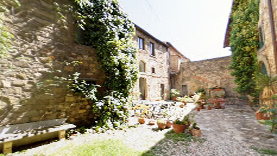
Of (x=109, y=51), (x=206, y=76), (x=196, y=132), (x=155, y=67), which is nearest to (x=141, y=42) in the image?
(x=155, y=67)

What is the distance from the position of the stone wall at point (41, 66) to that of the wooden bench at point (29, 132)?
20 cm

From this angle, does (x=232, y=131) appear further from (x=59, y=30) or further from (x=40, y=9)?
(x=40, y=9)

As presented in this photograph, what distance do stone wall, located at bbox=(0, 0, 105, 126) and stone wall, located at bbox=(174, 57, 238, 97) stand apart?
11153 millimetres

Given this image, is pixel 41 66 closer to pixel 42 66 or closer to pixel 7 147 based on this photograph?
pixel 42 66

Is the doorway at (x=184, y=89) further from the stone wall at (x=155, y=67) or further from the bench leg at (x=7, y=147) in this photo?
the bench leg at (x=7, y=147)

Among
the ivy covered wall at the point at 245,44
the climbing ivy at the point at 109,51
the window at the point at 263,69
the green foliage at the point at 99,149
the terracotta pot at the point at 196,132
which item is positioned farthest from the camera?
the ivy covered wall at the point at 245,44

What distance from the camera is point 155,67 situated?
1165cm

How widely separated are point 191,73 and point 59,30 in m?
12.4

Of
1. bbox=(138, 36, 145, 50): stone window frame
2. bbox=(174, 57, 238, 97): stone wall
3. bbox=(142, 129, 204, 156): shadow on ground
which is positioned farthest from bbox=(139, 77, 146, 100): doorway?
bbox=(142, 129, 204, 156): shadow on ground

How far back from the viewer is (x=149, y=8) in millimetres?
6238

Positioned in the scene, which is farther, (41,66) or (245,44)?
(245,44)

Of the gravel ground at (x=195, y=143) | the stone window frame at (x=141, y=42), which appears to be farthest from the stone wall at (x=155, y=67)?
the gravel ground at (x=195, y=143)

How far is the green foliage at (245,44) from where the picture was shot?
21.8 feet

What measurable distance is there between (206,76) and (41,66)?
13.0 metres
